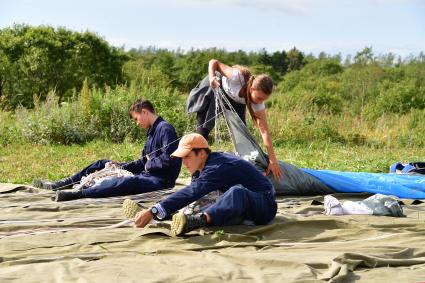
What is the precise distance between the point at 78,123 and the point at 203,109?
5.11m

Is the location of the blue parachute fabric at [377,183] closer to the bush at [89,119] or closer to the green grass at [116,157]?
the green grass at [116,157]

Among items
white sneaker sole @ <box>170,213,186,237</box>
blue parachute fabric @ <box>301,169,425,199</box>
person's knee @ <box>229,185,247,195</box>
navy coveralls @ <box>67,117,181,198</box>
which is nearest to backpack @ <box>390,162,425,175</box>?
blue parachute fabric @ <box>301,169,425,199</box>

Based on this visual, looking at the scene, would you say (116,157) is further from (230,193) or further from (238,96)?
(230,193)

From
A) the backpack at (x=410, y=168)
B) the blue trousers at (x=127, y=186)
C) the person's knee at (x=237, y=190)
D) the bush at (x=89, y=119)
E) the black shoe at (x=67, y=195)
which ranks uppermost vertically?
the bush at (x=89, y=119)

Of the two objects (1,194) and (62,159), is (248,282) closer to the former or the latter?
(1,194)

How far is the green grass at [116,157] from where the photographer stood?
8.44 meters

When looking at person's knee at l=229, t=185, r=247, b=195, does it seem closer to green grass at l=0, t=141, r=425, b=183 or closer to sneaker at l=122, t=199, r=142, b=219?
sneaker at l=122, t=199, r=142, b=219

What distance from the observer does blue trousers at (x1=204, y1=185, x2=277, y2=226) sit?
450cm

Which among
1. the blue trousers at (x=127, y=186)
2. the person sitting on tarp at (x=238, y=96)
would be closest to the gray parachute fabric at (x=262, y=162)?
the person sitting on tarp at (x=238, y=96)

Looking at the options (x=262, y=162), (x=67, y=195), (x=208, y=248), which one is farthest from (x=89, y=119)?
(x=208, y=248)

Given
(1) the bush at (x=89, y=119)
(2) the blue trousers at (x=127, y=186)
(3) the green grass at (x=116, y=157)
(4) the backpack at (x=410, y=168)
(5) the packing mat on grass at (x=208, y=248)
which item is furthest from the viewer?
(1) the bush at (x=89, y=119)

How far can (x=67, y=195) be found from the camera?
592cm

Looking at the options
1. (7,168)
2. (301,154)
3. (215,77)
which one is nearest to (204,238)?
(215,77)

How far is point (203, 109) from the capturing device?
21.7 feet
